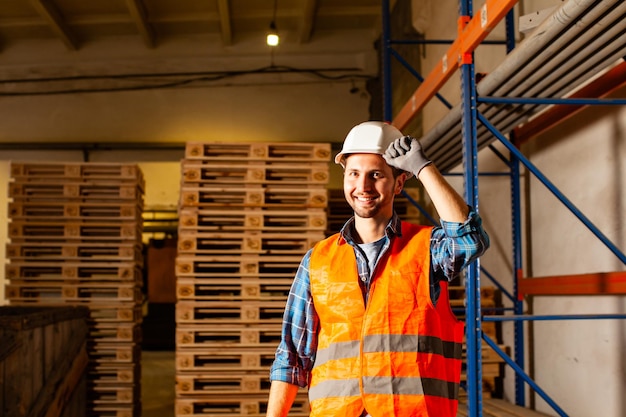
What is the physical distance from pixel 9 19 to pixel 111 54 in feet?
6.32

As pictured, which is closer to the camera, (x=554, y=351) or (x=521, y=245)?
(x=554, y=351)

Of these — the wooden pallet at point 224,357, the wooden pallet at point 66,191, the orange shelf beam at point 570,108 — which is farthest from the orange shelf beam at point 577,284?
the wooden pallet at point 66,191

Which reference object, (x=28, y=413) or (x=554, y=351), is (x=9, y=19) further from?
(x=554, y=351)

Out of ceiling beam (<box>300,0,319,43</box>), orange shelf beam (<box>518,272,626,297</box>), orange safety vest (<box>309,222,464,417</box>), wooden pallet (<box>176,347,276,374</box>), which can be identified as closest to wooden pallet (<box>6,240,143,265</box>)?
wooden pallet (<box>176,347,276,374</box>)

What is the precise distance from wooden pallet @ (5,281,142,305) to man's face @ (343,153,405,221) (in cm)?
612

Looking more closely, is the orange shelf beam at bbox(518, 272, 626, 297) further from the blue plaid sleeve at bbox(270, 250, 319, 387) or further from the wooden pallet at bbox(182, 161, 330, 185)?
the blue plaid sleeve at bbox(270, 250, 319, 387)

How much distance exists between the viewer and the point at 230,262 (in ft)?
22.7

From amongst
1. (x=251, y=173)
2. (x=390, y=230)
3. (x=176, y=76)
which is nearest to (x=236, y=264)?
(x=251, y=173)

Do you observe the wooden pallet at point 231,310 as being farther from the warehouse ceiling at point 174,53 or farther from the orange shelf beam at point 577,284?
the warehouse ceiling at point 174,53

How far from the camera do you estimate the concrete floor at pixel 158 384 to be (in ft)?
31.7

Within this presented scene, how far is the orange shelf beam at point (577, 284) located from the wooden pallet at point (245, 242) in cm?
200

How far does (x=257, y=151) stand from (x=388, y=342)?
4.72 metres

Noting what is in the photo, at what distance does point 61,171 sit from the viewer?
821 cm

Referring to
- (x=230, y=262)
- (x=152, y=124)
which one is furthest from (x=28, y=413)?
(x=152, y=124)
